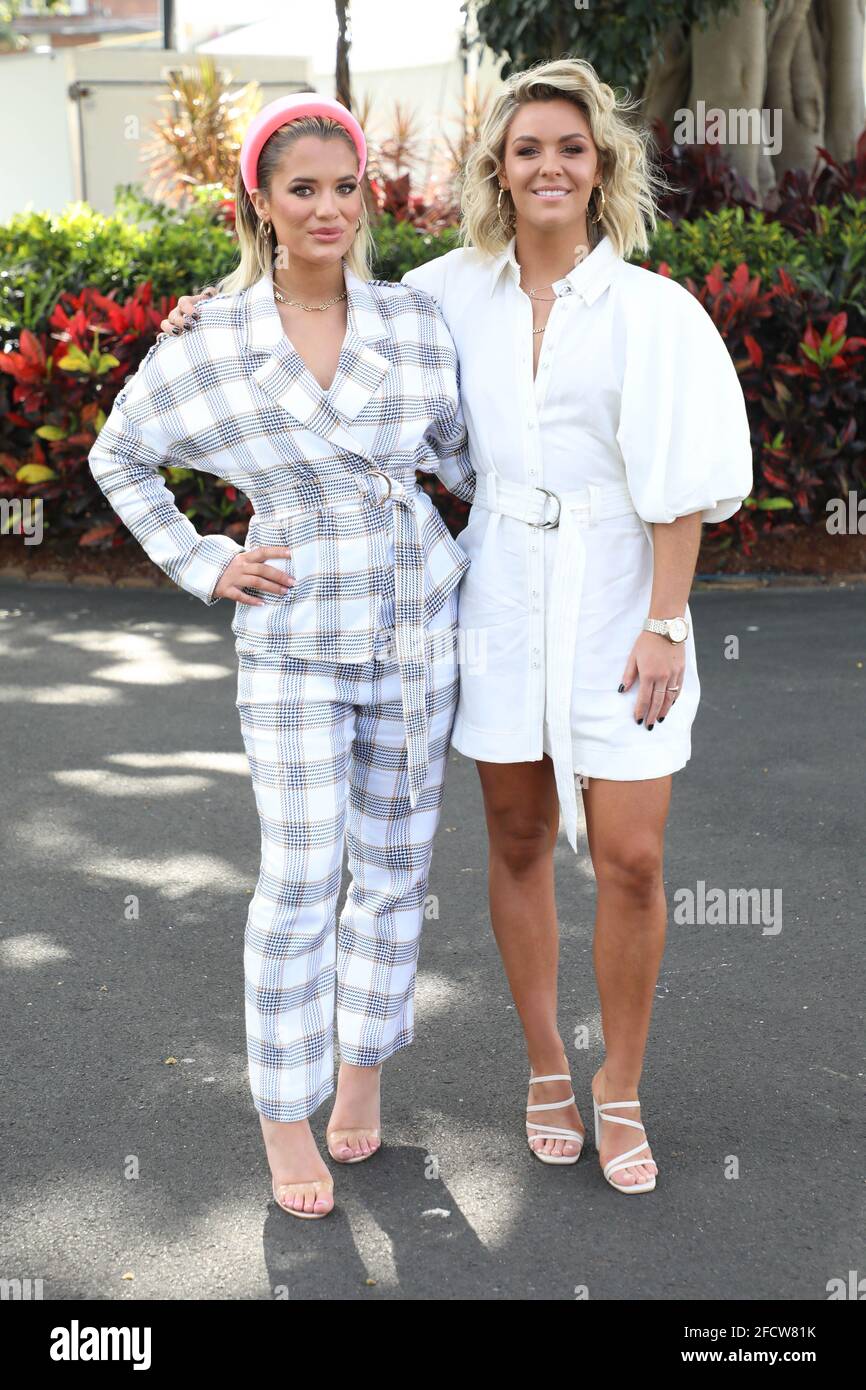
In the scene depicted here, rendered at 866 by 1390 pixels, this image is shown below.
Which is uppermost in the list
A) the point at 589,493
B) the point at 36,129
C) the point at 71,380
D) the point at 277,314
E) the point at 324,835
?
the point at 36,129

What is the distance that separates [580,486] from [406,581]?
39cm

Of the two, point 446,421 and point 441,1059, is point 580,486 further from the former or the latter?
point 441,1059

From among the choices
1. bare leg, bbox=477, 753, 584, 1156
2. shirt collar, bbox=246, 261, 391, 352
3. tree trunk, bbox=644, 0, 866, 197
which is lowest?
bare leg, bbox=477, 753, 584, 1156

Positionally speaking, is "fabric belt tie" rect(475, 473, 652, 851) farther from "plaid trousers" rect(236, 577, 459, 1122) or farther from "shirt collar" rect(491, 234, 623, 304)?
"shirt collar" rect(491, 234, 623, 304)

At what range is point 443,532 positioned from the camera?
3178mm

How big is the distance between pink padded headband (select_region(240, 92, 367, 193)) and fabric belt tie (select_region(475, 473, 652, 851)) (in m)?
0.72

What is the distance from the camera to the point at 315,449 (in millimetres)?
3002

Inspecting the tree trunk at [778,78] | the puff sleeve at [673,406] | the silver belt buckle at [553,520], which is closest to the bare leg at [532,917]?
the silver belt buckle at [553,520]

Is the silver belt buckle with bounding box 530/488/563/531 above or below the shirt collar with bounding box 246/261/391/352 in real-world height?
below

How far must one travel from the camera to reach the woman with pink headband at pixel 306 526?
2.98m

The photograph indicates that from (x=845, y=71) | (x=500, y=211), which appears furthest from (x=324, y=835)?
(x=845, y=71)

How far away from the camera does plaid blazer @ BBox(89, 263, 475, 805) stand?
299 centimetres

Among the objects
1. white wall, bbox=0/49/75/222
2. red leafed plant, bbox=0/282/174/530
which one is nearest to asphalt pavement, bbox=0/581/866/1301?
red leafed plant, bbox=0/282/174/530
